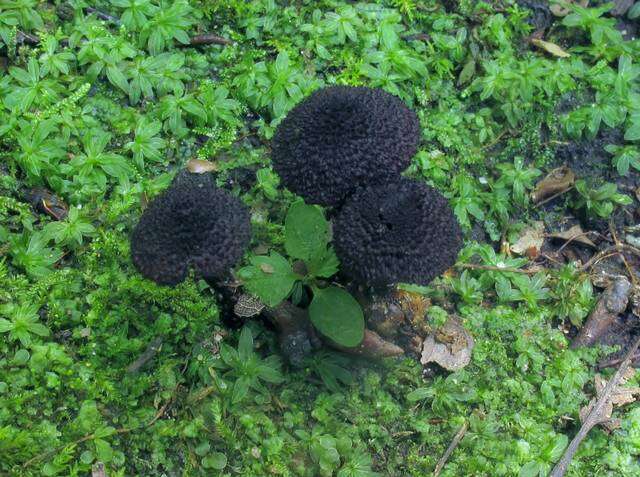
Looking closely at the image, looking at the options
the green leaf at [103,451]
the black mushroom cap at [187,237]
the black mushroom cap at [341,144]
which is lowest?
the green leaf at [103,451]

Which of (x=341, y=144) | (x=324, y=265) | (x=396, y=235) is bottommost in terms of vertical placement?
(x=324, y=265)

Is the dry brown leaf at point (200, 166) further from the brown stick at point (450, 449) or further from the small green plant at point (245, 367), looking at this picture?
the brown stick at point (450, 449)

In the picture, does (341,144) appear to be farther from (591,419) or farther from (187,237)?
(591,419)

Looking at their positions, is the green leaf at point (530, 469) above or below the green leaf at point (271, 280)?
below

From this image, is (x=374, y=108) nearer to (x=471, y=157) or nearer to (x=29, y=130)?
(x=471, y=157)

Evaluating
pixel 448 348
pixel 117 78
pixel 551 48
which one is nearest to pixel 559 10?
pixel 551 48

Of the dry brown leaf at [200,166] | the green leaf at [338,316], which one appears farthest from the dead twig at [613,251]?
the dry brown leaf at [200,166]
